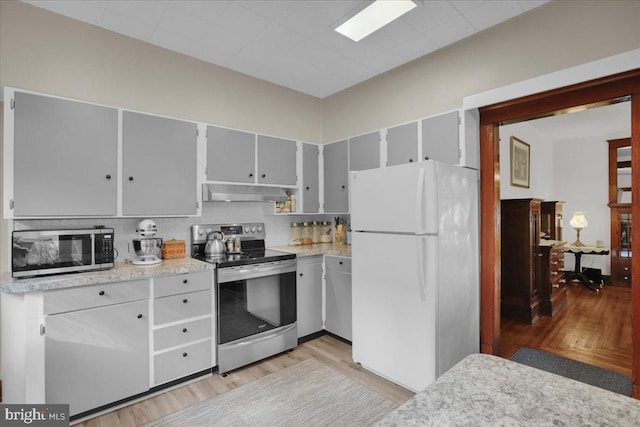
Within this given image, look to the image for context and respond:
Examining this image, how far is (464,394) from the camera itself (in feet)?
2.67

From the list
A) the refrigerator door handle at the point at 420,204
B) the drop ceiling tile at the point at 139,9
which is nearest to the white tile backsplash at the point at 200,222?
the drop ceiling tile at the point at 139,9

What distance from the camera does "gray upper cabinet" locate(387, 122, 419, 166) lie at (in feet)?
9.95

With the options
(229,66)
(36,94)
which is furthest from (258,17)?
(36,94)

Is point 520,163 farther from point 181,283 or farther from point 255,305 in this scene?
point 181,283

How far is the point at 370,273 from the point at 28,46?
312cm

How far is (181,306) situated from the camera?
8.36 feet

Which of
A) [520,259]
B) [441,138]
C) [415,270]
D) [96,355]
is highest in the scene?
[441,138]

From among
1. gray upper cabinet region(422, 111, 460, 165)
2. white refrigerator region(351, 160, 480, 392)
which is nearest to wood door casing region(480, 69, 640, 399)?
white refrigerator region(351, 160, 480, 392)

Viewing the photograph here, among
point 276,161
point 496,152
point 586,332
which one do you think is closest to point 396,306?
point 496,152

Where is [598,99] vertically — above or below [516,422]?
above

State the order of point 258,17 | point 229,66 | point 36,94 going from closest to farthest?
point 36,94
point 258,17
point 229,66

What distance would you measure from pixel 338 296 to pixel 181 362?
155 centimetres

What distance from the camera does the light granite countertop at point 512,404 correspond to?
2.31ft

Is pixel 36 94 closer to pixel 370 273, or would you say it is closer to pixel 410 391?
pixel 370 273
